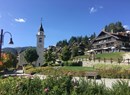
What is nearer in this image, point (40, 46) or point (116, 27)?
point (40, 46)

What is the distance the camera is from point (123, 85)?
8820 mm

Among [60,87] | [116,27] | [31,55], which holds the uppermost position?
[116,27]

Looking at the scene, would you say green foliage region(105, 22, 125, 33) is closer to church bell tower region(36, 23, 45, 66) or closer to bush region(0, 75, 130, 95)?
church bell tower region(36, 23, 45, 66)

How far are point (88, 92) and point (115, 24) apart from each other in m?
128

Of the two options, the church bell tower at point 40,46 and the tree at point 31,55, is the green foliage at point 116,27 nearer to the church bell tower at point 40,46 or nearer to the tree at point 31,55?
the church bell tower at point 40,46

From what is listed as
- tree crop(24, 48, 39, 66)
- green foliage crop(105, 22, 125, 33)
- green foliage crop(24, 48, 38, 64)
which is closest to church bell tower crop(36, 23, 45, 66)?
Result: tree crop(24, 48, 39, 66)

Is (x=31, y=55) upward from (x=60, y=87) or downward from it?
upward

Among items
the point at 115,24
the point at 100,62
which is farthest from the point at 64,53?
the point at 115,24

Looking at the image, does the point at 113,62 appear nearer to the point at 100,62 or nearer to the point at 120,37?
the point at 100,62

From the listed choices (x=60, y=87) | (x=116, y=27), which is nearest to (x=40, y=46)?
(x=116, y=27)

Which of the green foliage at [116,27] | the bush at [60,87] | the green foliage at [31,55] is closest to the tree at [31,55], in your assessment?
the green foliage at [31,55]

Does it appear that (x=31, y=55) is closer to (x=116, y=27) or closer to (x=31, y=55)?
(x=31, y=55)

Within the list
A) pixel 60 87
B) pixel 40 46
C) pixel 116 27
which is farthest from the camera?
pixel 116 27

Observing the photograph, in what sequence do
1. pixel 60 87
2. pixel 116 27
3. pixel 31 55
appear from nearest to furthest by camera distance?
pixel 60 87 < pixel 31 55 < pixel 116 27
